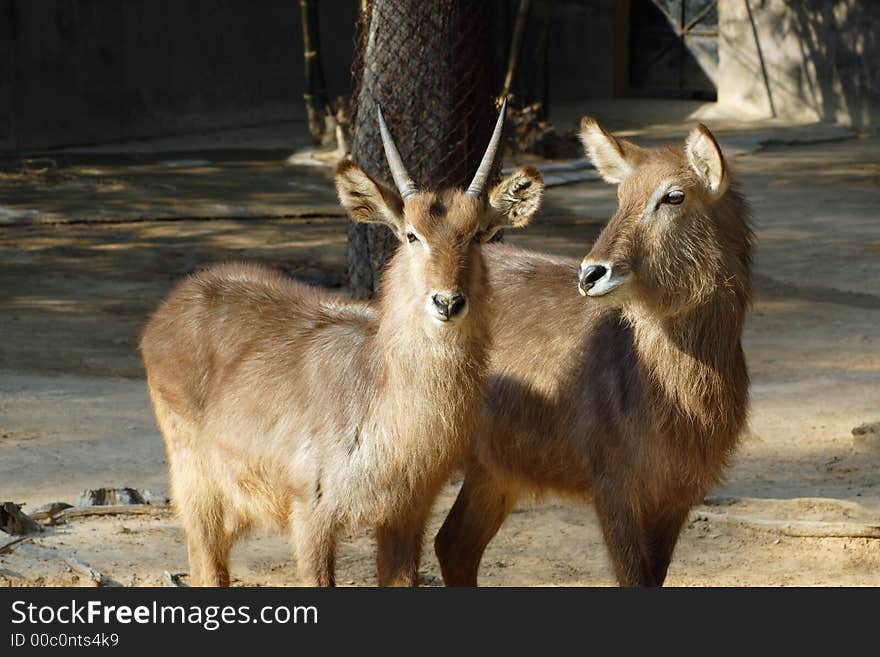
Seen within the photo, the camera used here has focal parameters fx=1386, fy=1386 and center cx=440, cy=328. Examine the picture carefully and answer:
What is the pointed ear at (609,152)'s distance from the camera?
493 centimetres

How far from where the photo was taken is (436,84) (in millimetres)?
8156

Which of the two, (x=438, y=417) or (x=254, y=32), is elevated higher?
(x=438, y=417)

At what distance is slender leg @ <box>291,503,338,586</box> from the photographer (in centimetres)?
454

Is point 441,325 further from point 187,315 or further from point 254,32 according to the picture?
point 254,32

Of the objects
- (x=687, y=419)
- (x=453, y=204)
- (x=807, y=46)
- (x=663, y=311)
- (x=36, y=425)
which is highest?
(x=453, y=204)

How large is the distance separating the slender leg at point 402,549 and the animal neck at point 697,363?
91cm

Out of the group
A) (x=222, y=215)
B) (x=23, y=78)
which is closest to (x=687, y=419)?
(x=222, y=215)

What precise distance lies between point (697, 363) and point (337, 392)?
126cm

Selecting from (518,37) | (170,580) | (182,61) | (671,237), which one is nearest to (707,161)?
(671,237)

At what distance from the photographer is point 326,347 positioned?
193 inches

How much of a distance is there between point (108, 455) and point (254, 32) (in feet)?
48.8

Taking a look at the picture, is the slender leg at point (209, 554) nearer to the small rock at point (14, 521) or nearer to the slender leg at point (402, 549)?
the slender leg at point (402, 549)

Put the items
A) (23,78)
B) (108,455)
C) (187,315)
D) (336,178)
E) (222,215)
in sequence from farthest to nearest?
(23,78) < (222,215) < (108,455) < (187,315) < (336,178)

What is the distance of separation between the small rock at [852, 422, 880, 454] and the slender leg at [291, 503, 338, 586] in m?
3.60
